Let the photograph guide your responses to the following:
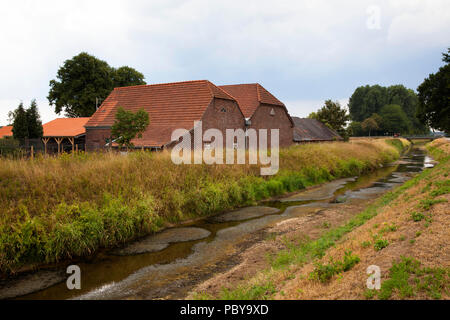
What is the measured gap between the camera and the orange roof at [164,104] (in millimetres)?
25422

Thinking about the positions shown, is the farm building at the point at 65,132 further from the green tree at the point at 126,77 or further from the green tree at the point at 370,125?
the green tree at the point at 370,125

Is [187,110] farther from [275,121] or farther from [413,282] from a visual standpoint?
[413,282]

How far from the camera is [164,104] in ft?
94.2

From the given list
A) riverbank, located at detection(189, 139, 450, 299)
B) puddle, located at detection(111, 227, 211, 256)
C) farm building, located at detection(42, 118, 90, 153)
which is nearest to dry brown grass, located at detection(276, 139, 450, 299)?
riverbank, located at detection(189, 139, 450, 299)

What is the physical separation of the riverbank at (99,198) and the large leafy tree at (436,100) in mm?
33602

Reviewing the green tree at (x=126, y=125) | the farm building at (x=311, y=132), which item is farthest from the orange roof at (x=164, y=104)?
the farm building at (x=311, y=132)

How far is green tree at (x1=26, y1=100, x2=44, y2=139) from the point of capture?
33.5 meters

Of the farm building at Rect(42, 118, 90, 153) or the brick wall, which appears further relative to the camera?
the farm building at Rect(42, 118, 90, 153)

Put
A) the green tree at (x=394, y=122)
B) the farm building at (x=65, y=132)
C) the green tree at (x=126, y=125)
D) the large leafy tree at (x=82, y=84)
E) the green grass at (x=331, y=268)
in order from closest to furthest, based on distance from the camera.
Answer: the green grass at (x=331, y=268), the green tree at (x=126, y=125), the farm building at (x=65, y=132), the large leafy tree at (x=82, y=84), the green tree at (x=394, y=122)

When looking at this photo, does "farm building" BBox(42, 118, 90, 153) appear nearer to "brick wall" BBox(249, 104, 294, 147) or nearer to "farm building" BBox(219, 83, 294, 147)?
"farm building" BBox(219, 83, 294, 147)

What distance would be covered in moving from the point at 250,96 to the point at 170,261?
27.6 meters

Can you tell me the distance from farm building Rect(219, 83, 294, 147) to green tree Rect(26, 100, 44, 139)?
20.5 metres

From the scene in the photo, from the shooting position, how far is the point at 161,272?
780 cm

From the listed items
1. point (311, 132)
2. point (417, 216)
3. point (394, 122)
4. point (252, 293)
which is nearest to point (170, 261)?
point (252, 293)
